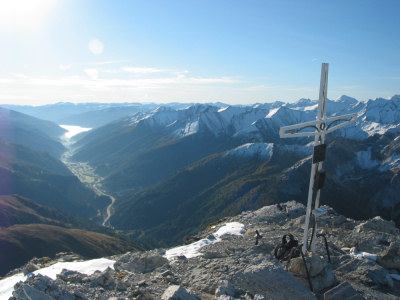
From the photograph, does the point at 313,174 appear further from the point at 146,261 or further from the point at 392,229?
the point at 392,229

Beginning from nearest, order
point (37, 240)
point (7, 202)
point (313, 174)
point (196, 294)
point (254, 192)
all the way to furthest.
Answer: point (196, 294) < point (313, 174) < point (37, 240) < point (7, 202) < point (254, 192)

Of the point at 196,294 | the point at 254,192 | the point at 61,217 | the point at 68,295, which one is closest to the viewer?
the point at 68,295

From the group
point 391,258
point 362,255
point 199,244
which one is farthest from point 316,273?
point 199,244

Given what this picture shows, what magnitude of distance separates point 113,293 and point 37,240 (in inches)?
4337

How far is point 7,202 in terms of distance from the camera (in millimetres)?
156500

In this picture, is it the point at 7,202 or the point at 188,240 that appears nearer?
the point at 188,240

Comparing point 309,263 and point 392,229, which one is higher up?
point 309,263

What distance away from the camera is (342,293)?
10.7 m

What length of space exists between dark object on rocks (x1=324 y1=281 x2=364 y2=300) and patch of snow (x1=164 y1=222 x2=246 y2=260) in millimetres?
10221

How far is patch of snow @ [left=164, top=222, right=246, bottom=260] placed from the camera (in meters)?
21.3

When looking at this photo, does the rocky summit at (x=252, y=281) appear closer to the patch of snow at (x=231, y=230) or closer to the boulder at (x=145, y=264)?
the boulder at (x=145, y=264)

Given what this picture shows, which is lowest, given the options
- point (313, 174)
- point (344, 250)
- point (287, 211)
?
point (287, 211)

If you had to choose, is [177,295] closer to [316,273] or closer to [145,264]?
[316,273]

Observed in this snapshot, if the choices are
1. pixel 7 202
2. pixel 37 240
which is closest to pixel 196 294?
pixel 37 240
